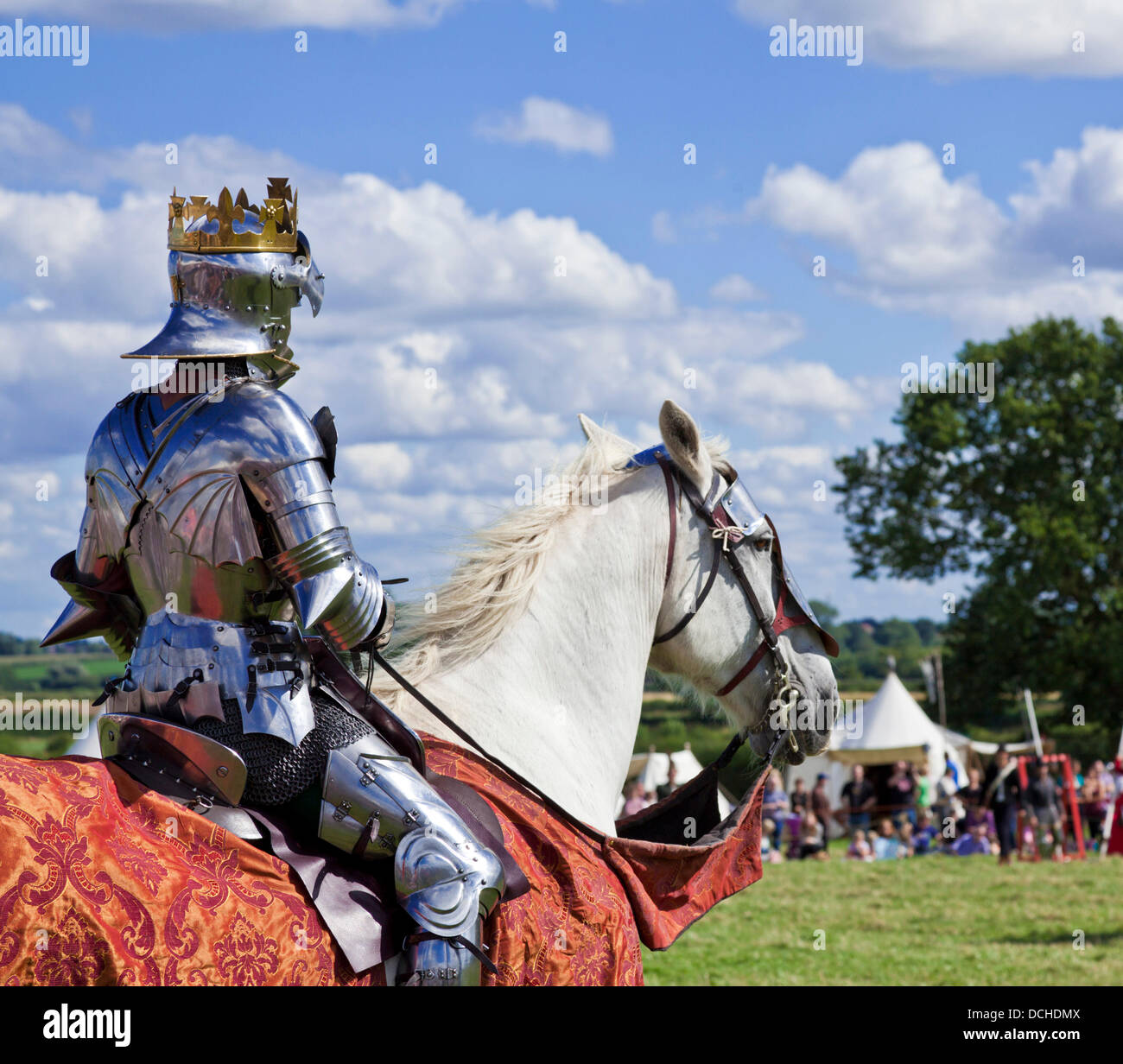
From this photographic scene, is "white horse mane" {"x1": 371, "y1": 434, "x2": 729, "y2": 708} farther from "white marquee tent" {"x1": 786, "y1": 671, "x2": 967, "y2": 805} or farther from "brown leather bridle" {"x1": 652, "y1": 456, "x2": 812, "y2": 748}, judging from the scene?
"white marquee tent" {"x1": 786, "y1": 671, "x2": 967, "y2": 805}

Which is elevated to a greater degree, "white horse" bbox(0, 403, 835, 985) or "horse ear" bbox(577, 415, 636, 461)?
"horse ear" bbox(577, 415, 636, 461)

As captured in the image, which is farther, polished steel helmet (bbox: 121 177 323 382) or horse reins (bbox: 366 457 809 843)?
horse reins (bbox: 366 457 809 843)

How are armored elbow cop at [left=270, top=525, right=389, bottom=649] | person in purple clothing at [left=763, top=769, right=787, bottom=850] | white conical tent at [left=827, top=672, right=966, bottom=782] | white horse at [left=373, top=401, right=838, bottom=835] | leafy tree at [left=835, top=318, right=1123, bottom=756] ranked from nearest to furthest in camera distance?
armored elbow cop at [left=270, top=525, right=389, bottom=649] < white horse at [left=373, top=401, right=838, bottom=835] < person in purple clothing at [left=763, top=769, right=787, bottom=850] < white conical tent at [left=827, top=672, right=966, bottom=782] < leafy tree at [left=835, top=318, right=1123, bottom=756]

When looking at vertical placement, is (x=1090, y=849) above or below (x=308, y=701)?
below

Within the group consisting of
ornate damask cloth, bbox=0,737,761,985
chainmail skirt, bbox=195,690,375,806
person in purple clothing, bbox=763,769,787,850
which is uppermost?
chainmail skirt, bbox=195,690,375,806

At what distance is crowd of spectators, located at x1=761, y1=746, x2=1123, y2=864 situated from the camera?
65.4ft

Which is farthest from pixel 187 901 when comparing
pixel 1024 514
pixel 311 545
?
pixel 1024 514

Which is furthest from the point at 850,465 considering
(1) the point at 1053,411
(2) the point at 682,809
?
(2) the point at 682,809

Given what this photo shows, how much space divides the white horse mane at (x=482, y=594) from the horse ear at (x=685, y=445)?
0.12 metres

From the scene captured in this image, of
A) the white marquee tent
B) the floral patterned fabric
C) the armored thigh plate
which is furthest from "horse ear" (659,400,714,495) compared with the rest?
the white marquee tent

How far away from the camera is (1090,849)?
21.4 m
